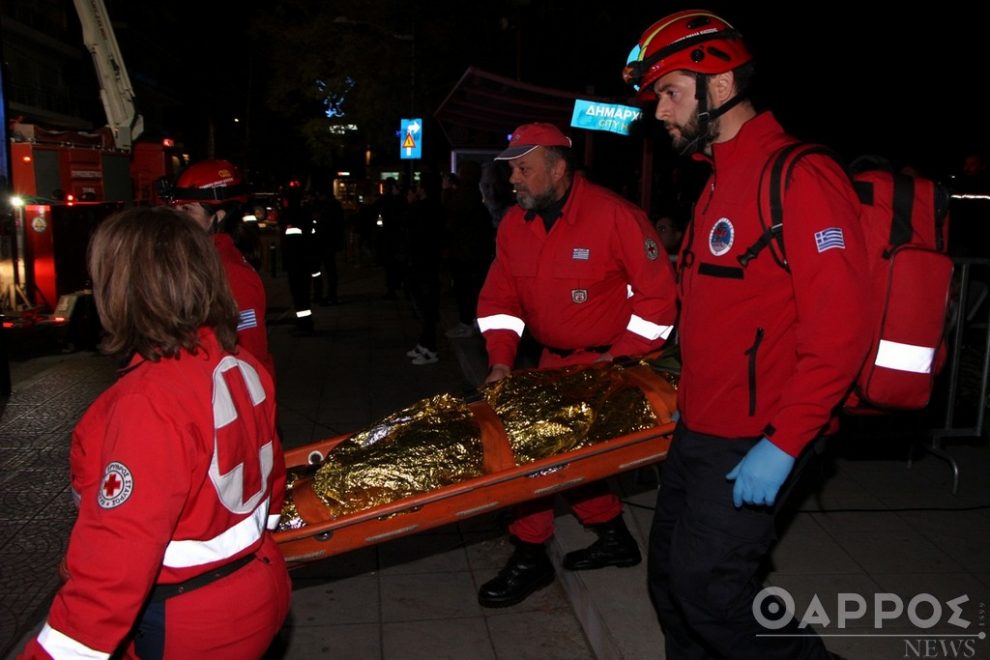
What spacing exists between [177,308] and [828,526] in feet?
12.6

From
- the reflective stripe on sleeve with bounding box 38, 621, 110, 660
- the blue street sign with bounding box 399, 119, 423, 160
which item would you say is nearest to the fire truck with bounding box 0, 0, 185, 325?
the blue street sign with bounding box 399, 119, 423, 160

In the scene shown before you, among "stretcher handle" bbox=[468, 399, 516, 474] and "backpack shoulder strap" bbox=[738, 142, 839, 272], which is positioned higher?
"backpack shoulder strap" bbox=[738, 142, 839, 272]

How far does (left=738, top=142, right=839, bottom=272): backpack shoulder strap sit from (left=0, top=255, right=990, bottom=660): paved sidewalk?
5.87ft

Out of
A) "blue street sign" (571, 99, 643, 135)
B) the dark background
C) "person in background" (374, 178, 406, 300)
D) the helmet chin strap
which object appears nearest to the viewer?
the helmet chin strap

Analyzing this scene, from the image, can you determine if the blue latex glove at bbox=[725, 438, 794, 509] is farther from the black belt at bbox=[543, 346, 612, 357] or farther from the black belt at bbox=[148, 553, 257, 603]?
the black belt at bbox=[543, 346, 612, 357]

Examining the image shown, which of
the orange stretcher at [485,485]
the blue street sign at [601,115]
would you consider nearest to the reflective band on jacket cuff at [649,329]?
the orange stretcher at [485,485]

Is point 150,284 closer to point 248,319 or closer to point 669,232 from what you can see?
point 248,319

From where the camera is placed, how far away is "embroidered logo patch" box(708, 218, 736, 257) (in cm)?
273

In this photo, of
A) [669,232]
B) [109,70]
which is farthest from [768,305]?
[109,70]

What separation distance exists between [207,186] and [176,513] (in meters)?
2.57

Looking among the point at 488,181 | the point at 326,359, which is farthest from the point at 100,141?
the point at 488,181

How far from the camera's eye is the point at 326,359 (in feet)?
37.2

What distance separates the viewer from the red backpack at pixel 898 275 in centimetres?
257

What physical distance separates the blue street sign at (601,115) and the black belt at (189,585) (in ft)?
36.8
